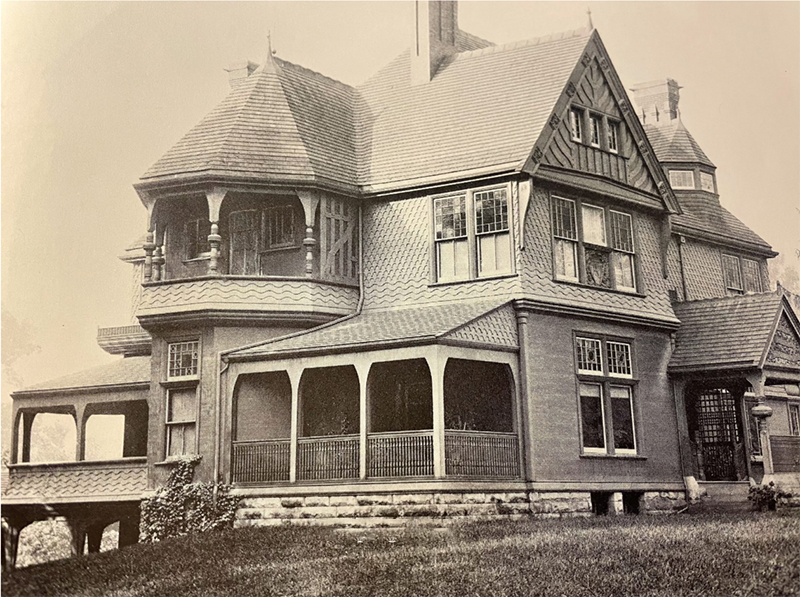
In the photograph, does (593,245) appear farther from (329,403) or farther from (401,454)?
(401,454)

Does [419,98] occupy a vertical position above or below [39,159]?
above

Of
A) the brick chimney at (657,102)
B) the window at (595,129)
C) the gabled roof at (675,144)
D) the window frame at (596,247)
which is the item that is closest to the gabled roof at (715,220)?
the gabled roof at (675,144)

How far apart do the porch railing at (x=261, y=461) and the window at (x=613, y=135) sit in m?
10.7

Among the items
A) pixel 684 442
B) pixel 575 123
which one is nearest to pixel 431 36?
pixel 575 123

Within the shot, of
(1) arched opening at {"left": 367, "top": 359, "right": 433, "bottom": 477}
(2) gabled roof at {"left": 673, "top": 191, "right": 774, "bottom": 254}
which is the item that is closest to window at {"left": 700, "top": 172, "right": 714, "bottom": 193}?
(2) gabled roof at {"left": 673, "top": 191, "right": 774, "bottom": 254}

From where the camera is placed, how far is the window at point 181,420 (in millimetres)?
23422

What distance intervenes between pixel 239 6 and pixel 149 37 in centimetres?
189

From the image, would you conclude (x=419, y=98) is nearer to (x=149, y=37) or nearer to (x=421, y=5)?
(x=421, y=5)

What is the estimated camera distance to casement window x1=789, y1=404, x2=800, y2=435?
29.9 meters

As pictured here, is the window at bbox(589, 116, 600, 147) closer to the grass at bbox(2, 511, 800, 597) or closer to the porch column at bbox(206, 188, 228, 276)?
the porch column at bbox(206, 188, 228, 276)

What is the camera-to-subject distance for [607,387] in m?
24.3

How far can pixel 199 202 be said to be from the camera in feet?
81.4

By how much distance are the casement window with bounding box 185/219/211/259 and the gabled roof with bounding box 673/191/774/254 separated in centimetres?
1326

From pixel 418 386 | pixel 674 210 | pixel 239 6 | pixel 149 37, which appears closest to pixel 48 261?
pixel 149 37
